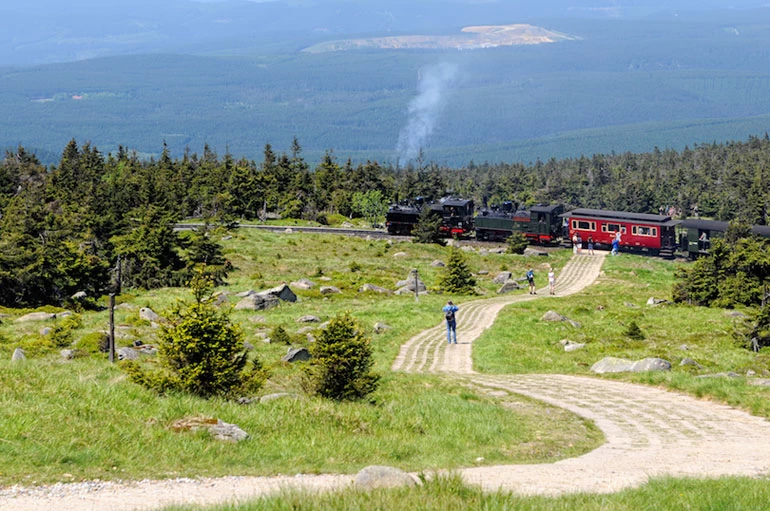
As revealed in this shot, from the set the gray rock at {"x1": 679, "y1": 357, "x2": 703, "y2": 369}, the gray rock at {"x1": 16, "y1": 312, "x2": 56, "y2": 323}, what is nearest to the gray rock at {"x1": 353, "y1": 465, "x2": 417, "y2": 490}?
the gray rock at {"x1": 679, "y1": 357, "x2": 703, "y2": 369}

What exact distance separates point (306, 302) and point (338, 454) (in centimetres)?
3151

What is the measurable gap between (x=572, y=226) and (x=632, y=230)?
5581 millimetres

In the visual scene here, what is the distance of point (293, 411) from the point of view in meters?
17.6

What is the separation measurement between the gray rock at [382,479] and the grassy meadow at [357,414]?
0.69 meters

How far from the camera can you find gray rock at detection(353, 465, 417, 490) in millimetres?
11812

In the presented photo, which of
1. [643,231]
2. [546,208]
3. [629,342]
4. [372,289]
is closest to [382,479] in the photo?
[629,342]

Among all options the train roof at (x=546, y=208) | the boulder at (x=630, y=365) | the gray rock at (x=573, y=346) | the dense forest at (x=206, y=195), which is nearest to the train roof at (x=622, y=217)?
the train roof at (x=546, y=208)

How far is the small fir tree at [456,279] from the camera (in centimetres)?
5241

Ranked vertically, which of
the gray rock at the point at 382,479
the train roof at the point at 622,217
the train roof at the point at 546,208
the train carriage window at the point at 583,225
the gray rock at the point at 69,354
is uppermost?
the train roof at the point at 546,208

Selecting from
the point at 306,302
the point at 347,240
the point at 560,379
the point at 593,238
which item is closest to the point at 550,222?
the point at 593,238

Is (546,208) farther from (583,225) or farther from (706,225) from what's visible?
(706,225)

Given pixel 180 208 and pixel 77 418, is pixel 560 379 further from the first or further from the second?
pixel 180 208

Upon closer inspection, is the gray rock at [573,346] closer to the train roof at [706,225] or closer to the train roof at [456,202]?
the train roof at [706,225]

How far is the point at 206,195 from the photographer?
3959 inches
